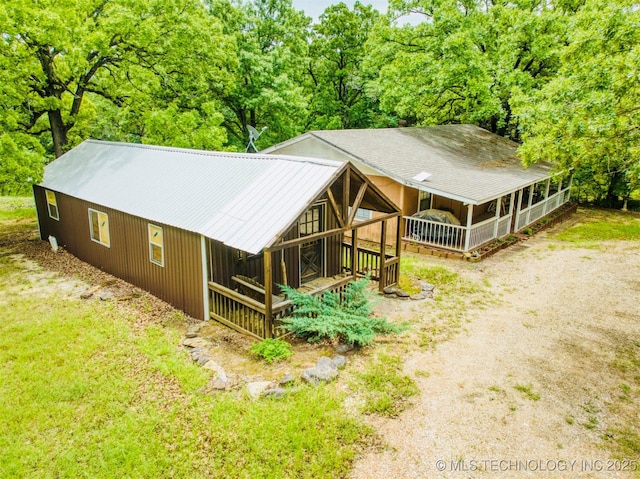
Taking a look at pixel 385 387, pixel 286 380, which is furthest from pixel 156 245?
pixel 385 387

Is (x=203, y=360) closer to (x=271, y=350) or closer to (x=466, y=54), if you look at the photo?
(x=271, y=350)

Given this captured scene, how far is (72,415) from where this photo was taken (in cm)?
668

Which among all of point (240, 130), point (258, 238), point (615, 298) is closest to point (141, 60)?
point (240, 130)

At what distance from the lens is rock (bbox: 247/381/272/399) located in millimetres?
7120

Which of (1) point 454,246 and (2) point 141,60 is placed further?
(2) point 141,60

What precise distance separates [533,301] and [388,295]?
409 centimetres

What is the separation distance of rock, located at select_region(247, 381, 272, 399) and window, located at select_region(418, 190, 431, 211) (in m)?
12.8

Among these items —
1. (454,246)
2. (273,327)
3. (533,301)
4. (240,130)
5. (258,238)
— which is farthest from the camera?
(240,130)

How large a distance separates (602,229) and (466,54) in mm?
11934

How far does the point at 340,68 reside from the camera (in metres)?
32.7

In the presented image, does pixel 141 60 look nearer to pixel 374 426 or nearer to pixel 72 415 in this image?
pixel 72 415

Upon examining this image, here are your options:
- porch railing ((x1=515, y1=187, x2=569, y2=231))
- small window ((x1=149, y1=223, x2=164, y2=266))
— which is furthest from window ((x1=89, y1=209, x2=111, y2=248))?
porch railing ((x1=515, y1=187, x2=569, y2=231))

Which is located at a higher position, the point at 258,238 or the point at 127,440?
the point at 258,238

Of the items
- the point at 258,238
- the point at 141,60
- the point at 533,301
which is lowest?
the point at 533,301
